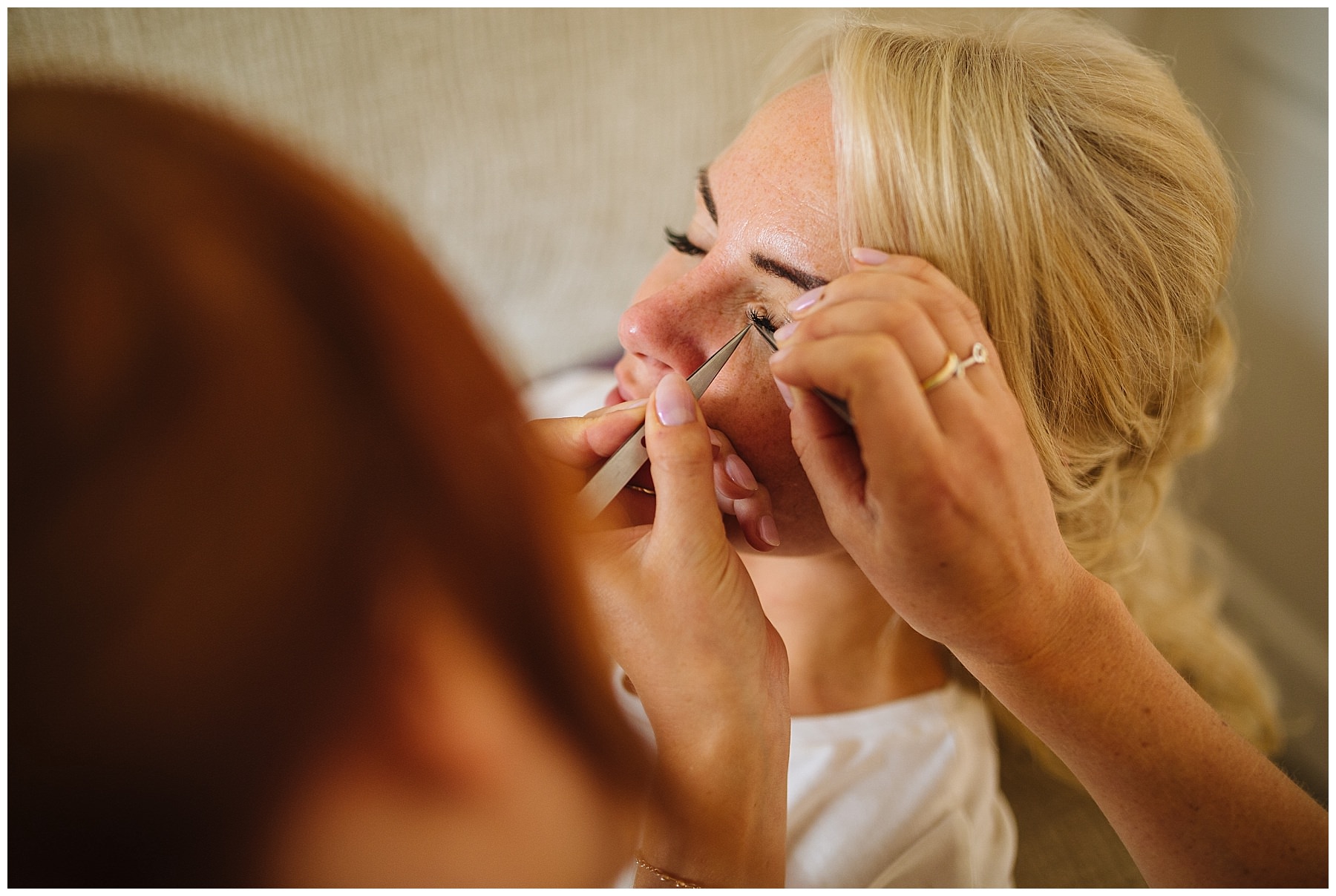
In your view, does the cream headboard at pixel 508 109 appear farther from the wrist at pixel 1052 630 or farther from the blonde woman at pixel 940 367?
the wrist at pixel 1052 630

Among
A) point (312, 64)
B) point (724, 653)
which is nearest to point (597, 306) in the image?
point (312, 64)

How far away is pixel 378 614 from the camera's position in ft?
1.22

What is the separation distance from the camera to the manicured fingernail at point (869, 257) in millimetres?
662

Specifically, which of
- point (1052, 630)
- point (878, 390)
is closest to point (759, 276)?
point (878, 390)

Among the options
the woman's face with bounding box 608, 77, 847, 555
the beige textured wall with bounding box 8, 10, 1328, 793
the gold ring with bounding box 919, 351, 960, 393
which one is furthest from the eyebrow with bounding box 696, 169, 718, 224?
the beige textured wall with bounding box 8, 10, 1328, 793

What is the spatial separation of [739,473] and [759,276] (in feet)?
0.59

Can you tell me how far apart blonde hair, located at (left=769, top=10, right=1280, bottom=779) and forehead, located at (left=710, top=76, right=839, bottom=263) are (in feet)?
0.06

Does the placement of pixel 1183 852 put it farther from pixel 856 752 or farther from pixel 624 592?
pixel 624 592

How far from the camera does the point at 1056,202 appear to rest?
0.72 m

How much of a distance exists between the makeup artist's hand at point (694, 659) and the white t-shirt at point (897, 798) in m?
0.19

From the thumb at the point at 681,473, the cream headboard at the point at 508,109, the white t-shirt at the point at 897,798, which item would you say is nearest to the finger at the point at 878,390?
the thumb at the point at 681,473

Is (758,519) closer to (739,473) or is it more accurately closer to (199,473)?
(739,473)

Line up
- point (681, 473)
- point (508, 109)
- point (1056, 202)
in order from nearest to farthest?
point (681, 473) → point (1056, 202) → point (508, 109)

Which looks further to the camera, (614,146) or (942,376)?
(614,146)
